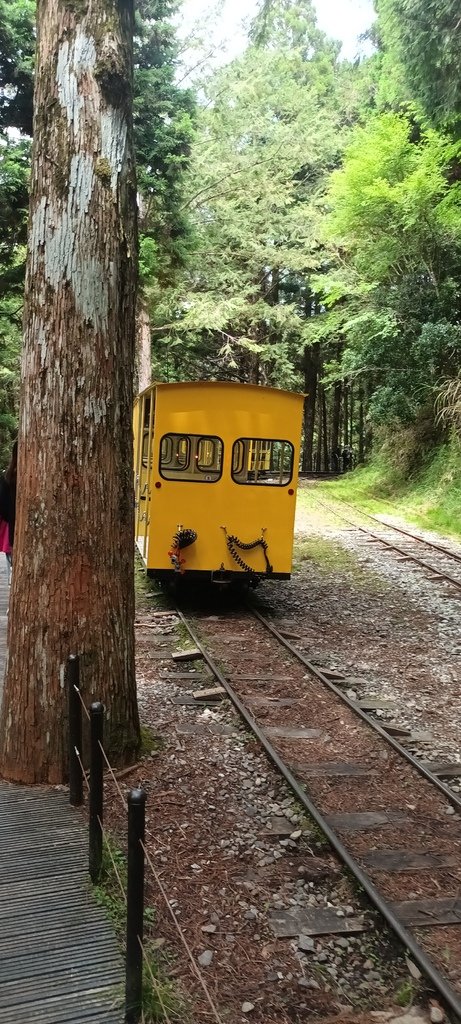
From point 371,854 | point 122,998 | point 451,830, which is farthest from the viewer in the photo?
point 451,830

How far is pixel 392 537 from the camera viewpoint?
15094 millimetres

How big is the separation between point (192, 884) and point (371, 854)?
108 centimetres

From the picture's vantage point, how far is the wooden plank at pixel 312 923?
3287 mm

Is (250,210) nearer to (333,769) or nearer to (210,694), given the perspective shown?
(210,694)

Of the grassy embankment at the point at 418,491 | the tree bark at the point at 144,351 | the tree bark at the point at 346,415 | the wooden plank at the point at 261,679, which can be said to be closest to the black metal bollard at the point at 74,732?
the wooden plank at the point at 261,679

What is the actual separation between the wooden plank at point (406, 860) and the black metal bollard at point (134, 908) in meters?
1.70

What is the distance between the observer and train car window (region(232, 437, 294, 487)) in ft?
30.4

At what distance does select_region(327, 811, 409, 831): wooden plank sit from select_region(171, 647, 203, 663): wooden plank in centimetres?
319

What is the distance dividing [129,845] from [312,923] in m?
1.38

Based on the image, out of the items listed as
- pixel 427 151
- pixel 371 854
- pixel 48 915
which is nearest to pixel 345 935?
pixel 371 854

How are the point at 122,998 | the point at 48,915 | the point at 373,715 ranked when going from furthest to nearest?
the point at 373,715
the point at 48,915
the point at 122,998

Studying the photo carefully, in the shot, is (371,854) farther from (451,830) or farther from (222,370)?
(222,370)

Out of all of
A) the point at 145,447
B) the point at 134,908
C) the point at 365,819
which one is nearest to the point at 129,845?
the point at 134,908

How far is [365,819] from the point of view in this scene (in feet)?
14.3
